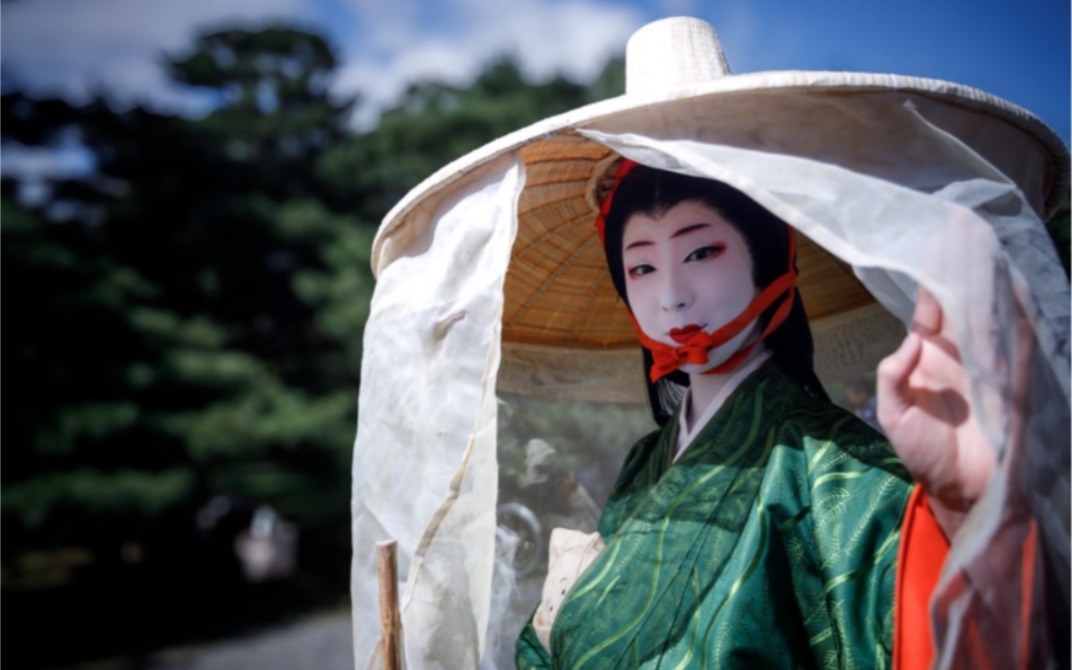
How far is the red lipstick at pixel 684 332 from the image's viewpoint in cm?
157

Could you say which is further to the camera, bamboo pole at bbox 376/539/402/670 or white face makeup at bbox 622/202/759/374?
white face makeup at bbox 622/202/759/374

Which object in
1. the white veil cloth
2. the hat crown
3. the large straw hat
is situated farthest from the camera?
the hat crown

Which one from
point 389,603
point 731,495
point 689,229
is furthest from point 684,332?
point 389,603

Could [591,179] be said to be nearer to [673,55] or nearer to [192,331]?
[673,55]

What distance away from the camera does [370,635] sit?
155 centimetres

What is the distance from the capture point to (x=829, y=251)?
134cm

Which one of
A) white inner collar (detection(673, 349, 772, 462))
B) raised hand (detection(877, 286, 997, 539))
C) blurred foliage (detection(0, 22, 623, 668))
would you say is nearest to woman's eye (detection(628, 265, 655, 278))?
white inner collar (detection(673, 349, 772, 462))

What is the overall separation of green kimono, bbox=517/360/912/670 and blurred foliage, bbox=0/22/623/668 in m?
5.50

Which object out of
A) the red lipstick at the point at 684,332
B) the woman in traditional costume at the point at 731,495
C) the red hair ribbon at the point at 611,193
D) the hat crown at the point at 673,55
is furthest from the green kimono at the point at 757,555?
the hat crown at the point at 673,55

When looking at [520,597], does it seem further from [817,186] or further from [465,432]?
[817,186]

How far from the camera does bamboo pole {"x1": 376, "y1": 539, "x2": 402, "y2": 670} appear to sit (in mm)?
1400

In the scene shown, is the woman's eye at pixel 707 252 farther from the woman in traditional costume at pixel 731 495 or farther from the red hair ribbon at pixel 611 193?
the red hair ribbon at pixel 611 193

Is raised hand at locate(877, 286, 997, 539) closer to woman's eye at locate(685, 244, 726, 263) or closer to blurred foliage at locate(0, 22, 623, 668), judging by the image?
woman's eye at locate(685, 244, 726, 263)

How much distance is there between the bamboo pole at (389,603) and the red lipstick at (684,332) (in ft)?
2.07
